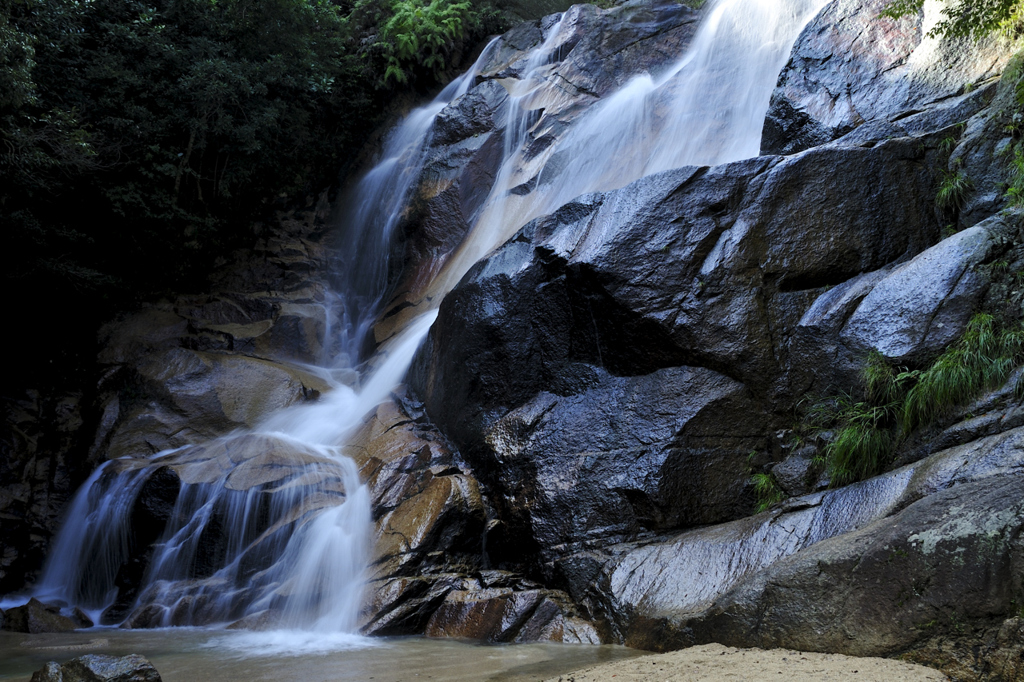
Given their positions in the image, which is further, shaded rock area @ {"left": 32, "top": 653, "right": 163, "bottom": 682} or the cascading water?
the cascading water

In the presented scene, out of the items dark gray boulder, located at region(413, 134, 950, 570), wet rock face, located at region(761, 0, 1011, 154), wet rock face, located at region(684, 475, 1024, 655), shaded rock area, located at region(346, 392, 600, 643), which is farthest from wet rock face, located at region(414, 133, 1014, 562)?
wet rock face, located at region(684, 475, 1024, 655)

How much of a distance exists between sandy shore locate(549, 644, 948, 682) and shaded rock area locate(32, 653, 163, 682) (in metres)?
2.44

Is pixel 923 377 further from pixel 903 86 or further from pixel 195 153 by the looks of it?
pixel 195 153

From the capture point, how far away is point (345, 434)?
9828 mm

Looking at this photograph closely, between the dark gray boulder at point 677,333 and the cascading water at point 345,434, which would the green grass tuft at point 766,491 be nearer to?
the dark gray boulder at point 677,333

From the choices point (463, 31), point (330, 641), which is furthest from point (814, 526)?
point (463, 31)

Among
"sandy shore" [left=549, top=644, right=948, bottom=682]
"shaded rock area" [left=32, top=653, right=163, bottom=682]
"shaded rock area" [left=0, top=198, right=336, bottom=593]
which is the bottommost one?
"sandy shore" [left=549, top=644, right=948, bottom=682]

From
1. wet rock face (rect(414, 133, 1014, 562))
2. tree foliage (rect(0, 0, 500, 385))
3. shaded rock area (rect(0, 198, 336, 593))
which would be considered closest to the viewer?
wet rock face (rect(414, 133, 1014, 562))

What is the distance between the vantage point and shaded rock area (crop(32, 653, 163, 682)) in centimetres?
395

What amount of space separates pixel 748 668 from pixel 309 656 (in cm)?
368

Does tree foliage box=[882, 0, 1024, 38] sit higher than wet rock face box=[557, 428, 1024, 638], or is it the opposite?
tree foliage box=[882, 0, 1024, 38]

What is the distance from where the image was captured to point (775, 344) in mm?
6480

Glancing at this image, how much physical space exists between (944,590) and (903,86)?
5902 millimetres

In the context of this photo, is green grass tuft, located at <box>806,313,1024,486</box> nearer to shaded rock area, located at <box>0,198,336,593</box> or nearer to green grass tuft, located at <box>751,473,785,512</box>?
green grass tuft, located at <box>751,473,785,512</box>
